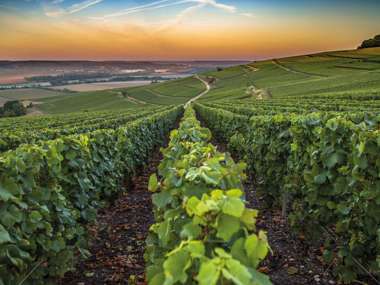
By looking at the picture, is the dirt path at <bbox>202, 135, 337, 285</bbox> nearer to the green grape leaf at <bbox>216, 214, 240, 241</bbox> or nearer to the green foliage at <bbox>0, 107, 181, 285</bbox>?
the green foliage at <bbox>0, 107, 181, 285</bbox>

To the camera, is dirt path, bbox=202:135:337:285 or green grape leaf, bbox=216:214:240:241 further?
dirt path, bbox=202:135:337:285

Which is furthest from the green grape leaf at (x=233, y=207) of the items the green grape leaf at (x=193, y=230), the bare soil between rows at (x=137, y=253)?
the bare soil between rows at (x=137, y=253)

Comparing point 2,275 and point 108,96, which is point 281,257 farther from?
point 108,96

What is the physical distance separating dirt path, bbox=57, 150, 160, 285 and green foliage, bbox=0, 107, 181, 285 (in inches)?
15.8

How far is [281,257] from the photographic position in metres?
6.07

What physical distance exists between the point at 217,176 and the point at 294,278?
319cm

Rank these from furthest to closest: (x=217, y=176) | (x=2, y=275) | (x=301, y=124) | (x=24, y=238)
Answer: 1. (x=301, y=124)
2. (x=24, y=238)
3. (x=2, y=275)
4. (x=217, y=176)

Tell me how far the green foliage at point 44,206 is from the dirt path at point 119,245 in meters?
0.40

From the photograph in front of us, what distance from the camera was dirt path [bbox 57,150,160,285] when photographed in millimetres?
5555

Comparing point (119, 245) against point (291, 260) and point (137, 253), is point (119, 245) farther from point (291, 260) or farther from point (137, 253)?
point (291, 260)

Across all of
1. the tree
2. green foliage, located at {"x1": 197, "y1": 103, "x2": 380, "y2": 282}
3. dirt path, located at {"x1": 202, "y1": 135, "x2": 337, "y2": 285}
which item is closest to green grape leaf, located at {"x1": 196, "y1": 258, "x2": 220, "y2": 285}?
green foliage, located at {"x1": 197, "y1": 103, "x2": 380, "y2": 282}

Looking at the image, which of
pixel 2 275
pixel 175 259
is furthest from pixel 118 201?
pixel 175 259

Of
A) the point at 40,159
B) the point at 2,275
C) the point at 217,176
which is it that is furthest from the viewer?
the point at 40,159

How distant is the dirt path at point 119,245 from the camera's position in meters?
5.55
